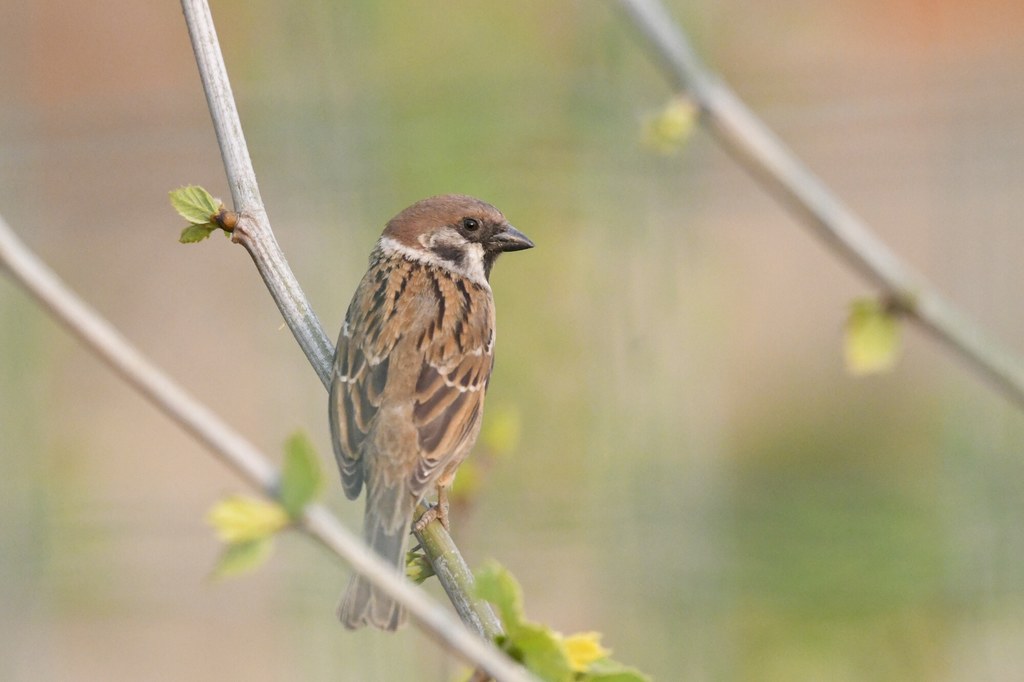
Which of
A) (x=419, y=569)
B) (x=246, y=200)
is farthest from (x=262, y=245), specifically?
(x=419, y=569)

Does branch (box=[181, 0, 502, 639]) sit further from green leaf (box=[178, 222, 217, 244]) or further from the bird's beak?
the bird's beak

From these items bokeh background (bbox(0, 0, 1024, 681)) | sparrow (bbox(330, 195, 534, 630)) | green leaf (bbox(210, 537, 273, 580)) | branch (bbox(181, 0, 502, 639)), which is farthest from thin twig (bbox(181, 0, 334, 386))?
bokeh background (bbox(0, 0, 1024, 681))

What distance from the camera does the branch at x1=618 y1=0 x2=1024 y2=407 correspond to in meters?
0.69

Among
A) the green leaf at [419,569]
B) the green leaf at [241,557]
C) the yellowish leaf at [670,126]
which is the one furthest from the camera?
the green leaf at [419,569]

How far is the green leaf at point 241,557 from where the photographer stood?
0.79m

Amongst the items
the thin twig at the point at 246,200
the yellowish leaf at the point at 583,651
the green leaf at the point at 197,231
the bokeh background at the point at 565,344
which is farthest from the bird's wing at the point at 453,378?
the bokeh background at the point at 565,344

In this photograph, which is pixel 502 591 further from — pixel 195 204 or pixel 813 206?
pixel 195 204

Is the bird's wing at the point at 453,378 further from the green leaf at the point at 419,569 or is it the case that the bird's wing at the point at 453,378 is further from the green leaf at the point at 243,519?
the green leaf at the point at 243,519

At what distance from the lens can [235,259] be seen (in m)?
5.45

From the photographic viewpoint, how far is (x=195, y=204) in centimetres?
157

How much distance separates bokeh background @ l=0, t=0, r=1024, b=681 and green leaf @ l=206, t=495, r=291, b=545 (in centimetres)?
347

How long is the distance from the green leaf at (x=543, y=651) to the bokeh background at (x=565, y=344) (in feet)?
10.9

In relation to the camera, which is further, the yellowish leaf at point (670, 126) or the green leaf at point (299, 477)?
the yellowish leaf at point (670, 126)

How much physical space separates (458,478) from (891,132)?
11.3ft
